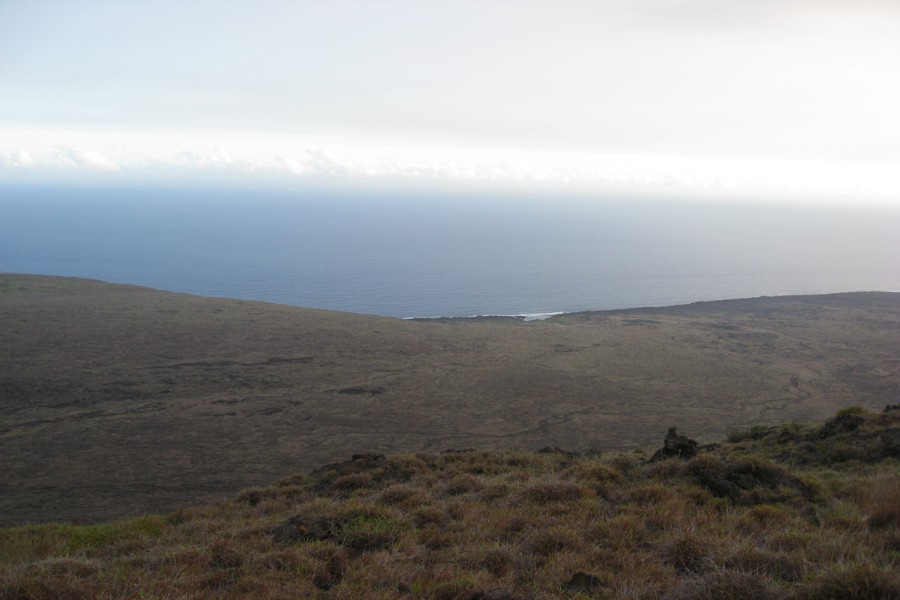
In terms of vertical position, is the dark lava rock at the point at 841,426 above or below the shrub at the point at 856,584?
below

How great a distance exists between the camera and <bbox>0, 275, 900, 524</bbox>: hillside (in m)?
16.4


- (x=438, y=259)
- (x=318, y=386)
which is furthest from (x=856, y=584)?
(x=438, y=259)

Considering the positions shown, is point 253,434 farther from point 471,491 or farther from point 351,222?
point 351,222

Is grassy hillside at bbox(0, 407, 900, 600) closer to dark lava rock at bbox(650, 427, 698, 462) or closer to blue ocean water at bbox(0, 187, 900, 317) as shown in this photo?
dark lava rock at bbox(650, 427, 698, 462)

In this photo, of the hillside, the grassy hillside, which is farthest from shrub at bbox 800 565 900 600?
the hillside

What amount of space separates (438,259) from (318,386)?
209 ft

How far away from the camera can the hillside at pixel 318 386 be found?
16.4m

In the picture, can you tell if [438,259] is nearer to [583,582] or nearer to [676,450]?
[676,450]

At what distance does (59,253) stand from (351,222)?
68613 mm

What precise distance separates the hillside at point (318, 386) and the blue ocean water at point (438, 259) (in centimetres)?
2204

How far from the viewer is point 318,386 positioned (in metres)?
24.6

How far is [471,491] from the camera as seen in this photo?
835 centimetres

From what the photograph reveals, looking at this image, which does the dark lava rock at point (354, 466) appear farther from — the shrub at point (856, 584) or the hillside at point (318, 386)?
the shrub at point (856, 584)

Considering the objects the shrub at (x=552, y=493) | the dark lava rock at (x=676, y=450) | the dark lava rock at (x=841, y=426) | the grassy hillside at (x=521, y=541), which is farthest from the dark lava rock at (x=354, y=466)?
the dark lava rock at (x=841, y=426)
